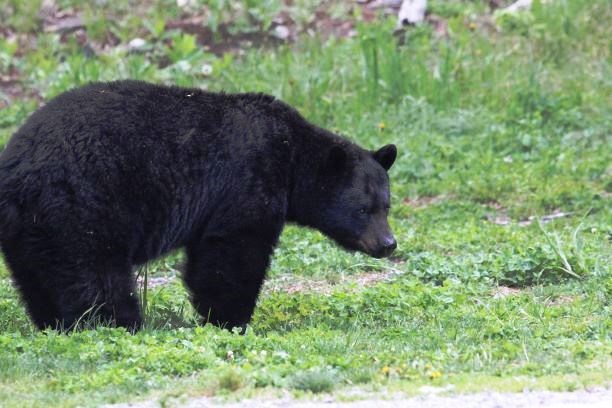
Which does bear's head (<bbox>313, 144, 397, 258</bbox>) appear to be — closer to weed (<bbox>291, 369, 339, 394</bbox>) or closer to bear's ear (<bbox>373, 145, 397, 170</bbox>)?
bear's ear (<bbox>373, 145, 397, 170</bbox>)

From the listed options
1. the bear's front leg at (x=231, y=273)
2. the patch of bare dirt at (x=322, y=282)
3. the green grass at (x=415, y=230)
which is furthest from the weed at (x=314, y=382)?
the patch of bare dirt at (x=322, y=282)

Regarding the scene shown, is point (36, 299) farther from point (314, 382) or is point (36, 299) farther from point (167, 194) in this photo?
point (314, 382)

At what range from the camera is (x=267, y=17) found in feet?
56.2

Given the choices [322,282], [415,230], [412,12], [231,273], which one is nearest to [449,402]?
[231,273]

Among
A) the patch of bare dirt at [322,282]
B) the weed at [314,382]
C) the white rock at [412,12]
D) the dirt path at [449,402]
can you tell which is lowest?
the patch of bare dirt at [322,282]

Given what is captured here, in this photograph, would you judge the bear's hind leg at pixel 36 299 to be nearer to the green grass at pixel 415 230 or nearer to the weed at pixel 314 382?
the green grass at pixel 415 230

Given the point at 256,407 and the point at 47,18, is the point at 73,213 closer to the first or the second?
the point at 256,407

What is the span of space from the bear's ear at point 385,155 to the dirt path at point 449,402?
11.0 feet

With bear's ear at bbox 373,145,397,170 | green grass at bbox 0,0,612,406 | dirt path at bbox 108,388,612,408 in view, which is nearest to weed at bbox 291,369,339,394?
green grass at bbox 0,0,612,406

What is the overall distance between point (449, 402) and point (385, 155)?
3.55m

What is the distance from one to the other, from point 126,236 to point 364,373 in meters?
2.15

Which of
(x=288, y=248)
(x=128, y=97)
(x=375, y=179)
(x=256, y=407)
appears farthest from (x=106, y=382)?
(x=288, y=248)

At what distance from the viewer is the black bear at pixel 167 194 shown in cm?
738

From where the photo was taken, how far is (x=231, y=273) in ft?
27.0
